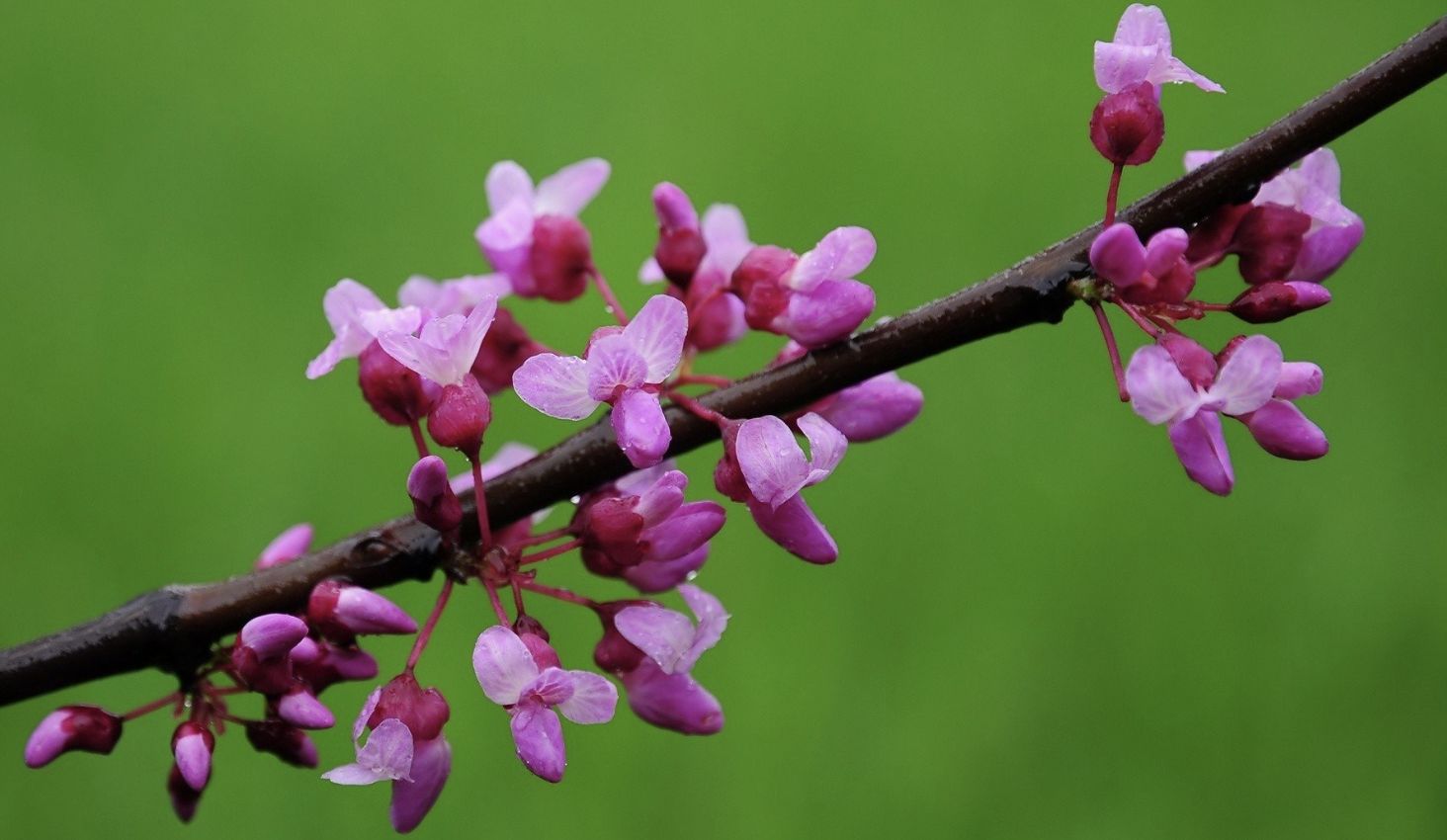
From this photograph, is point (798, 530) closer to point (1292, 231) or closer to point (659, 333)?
point (659, 333)

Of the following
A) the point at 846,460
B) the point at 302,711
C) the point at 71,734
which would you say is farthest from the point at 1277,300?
the point at 846,460

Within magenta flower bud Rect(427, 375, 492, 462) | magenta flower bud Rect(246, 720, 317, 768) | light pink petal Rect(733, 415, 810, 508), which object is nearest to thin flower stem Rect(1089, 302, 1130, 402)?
light pink petal Rect(733, 415, 810, 508)

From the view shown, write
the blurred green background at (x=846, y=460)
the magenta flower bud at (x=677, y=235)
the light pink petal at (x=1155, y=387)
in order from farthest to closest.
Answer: the blurred green background at (x=846, y=460), the magenta flower bud at (x=677, y=235), the light pink petal at (x=1155, y=387)

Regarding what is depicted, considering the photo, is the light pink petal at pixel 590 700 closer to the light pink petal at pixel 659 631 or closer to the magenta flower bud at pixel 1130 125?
the light pink petal at pixel 659 631

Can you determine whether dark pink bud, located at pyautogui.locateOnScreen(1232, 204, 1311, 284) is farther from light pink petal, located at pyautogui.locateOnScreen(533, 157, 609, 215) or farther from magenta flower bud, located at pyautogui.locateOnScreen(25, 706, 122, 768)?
magenta flower bud, located at pyautogui.locateOnScreen(25, 706, 122, 768)

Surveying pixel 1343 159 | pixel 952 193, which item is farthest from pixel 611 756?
pixel 1343 159

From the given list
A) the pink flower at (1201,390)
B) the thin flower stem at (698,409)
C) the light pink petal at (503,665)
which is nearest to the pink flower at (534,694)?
the light pink petal at (503,665)
